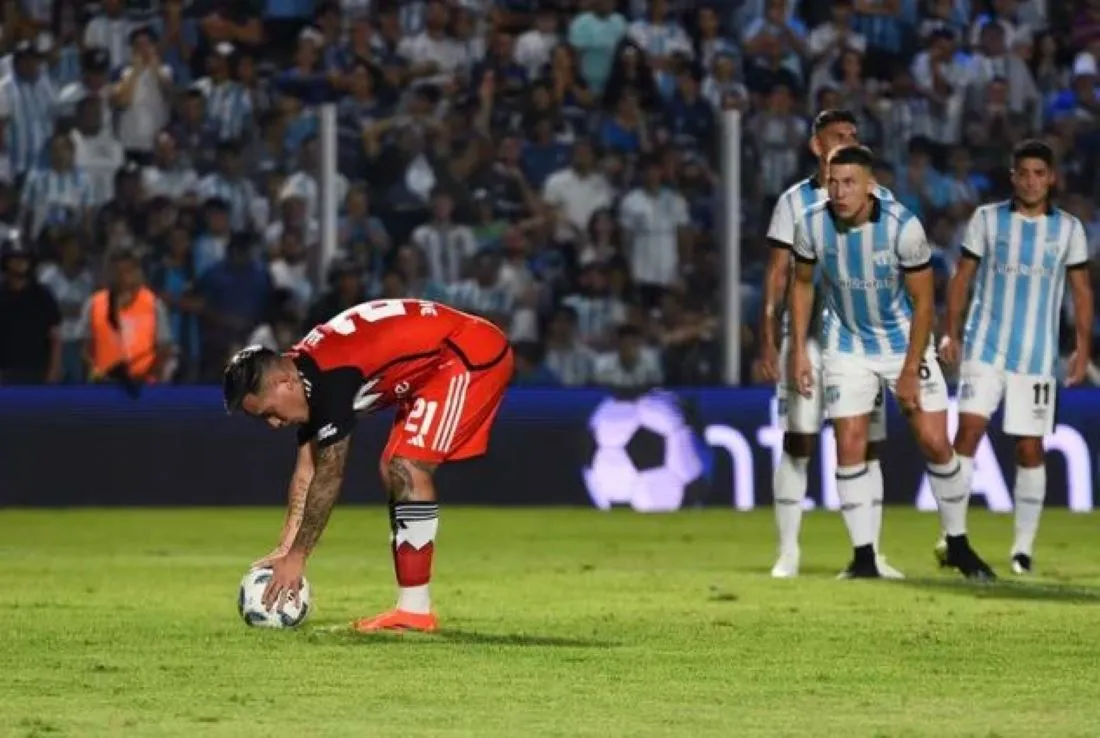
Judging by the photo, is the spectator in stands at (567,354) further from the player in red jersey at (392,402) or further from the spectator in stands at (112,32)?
the player in red jersey at (392,402)

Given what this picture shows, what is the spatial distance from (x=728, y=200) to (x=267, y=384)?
27.7ft

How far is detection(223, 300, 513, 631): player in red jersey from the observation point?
931cm

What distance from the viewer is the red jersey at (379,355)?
9.38 m

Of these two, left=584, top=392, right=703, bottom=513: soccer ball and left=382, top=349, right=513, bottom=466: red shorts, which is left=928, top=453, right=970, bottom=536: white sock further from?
left=584, top=392, right=703, bottom=513: soccer ball

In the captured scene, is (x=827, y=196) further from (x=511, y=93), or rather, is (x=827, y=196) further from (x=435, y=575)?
(x=511, y=93)

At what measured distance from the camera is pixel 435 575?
42.4ft

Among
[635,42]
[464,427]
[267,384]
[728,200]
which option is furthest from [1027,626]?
[635,42]

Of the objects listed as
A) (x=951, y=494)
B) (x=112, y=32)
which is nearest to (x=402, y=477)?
(x=951, y=494)

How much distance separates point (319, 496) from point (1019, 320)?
466 centimetres

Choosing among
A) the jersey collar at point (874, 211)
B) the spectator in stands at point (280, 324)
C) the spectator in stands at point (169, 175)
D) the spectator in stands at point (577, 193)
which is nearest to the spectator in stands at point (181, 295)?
the spectator in stands at point (169, 175)

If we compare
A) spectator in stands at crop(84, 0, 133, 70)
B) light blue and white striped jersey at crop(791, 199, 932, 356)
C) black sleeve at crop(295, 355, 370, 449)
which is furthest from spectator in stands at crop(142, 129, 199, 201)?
black sleeve at crop(295, 355, 370, 449)

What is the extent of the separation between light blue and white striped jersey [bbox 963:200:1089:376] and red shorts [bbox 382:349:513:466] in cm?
372

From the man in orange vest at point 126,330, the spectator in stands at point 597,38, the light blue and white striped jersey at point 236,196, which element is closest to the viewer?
the man in orange vest at point 126,330

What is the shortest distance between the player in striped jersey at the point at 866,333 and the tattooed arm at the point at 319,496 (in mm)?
3225
